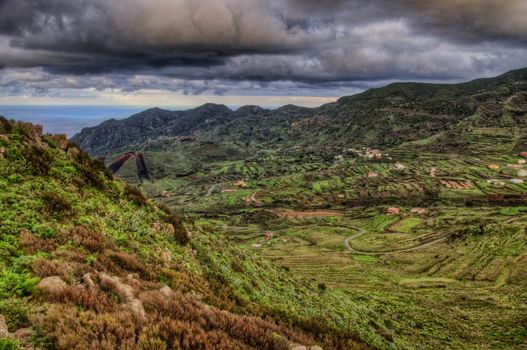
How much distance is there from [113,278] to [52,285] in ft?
6.72

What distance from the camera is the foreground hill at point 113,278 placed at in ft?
27.7

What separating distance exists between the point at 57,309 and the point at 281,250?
113222 millimetres

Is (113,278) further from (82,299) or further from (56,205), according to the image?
(56,205)

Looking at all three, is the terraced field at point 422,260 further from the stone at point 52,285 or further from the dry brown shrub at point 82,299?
the dry brown shrub at point 82,299

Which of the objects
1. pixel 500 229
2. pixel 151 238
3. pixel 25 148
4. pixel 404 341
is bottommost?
pixel 500 229

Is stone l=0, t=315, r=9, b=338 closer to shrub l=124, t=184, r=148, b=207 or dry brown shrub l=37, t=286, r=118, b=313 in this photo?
dry brown shrub l=37, t=286, r=118, b=313

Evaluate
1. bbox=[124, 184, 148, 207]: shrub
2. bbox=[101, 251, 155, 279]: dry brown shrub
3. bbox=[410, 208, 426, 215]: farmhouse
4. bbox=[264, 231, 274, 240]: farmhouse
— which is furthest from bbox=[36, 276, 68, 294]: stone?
bbox=[410, 208, 426, 215]: farmhouse

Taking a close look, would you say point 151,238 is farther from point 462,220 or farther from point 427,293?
point 462,220

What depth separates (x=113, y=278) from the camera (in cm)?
1145

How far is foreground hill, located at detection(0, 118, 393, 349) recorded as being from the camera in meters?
8.44

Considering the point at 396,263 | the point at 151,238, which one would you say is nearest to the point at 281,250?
the point at 396,263

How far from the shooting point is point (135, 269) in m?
13.6

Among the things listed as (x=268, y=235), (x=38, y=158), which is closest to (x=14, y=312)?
(x=38, y=158)

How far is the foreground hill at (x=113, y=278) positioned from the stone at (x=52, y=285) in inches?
1.2
